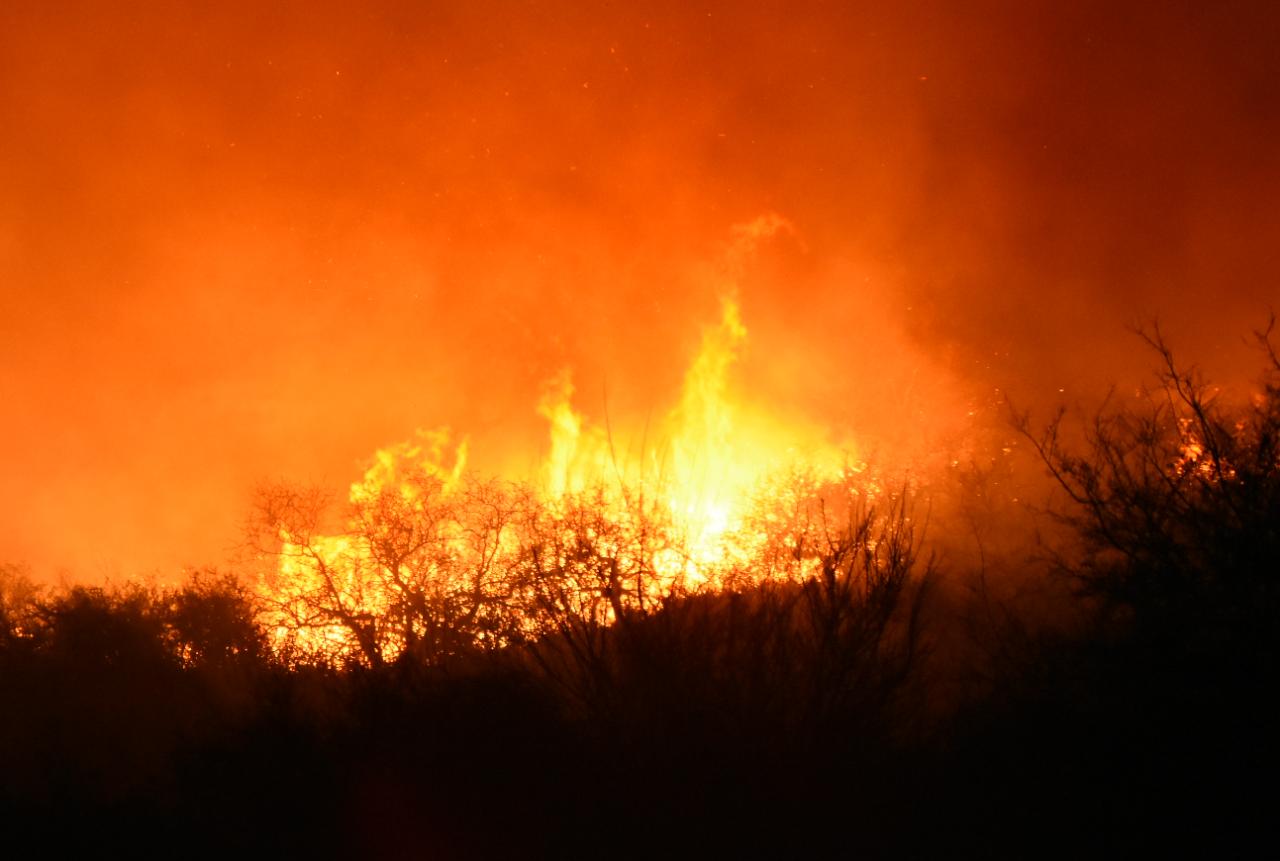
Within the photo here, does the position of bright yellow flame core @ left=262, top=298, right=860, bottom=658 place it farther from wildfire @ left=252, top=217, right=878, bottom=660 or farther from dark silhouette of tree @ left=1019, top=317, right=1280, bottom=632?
dark silhouette of tree @ left=1019, top=317, right=1280, bottom=632

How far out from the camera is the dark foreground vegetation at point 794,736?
979 centimetres

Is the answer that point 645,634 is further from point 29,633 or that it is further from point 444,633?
point 29,633

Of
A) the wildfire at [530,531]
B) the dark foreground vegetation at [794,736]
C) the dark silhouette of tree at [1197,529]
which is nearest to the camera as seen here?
the dark foreground vegetation at [794,736]

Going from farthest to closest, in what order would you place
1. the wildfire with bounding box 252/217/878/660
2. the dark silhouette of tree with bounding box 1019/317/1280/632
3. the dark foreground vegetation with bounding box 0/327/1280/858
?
1. the wildfire with bounding box 252/217/878/660
2. the dark silhouette of tree with bounding box 1019/317/1280/632
3. the dark foreground vegetation with bounding box 0/327/1280/858

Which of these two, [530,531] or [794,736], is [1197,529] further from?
[530,531]

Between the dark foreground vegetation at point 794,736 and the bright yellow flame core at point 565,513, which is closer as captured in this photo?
the dark foreground vegetation at point 794,736

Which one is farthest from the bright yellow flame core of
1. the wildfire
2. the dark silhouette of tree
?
the dark silhouette of tree

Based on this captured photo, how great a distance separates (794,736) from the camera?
32.7ft

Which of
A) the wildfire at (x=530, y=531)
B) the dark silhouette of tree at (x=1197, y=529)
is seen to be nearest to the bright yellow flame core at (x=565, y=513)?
the wildfire at (x=530, y=531)

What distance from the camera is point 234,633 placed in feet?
83.3

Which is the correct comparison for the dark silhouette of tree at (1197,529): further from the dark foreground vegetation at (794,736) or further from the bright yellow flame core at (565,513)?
the bright yellow flame core at (565,513)

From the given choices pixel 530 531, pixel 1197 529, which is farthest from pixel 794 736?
pixel 530 531

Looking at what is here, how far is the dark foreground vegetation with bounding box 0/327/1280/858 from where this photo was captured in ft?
32.1

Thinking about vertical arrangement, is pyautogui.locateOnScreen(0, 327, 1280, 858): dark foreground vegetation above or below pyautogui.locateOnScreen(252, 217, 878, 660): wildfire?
below
